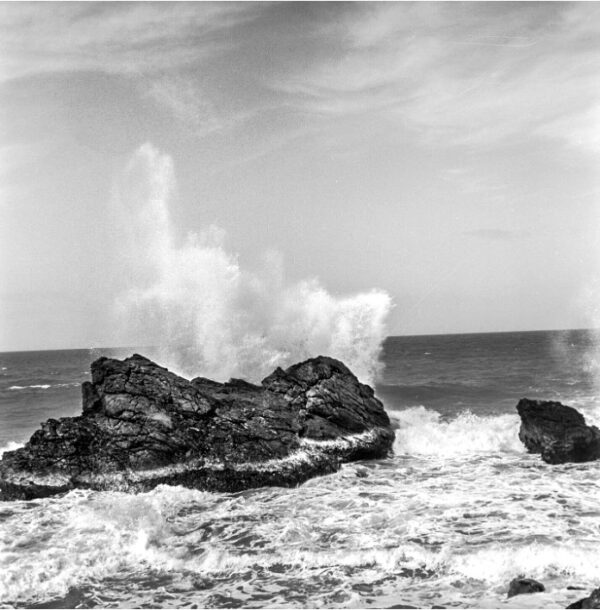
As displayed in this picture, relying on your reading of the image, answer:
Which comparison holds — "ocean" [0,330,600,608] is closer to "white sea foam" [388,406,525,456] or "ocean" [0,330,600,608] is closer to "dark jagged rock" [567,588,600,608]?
"dark jagged rock" [567,588,600,608]

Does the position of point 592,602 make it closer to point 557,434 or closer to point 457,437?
point 557,434

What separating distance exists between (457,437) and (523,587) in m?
12.7

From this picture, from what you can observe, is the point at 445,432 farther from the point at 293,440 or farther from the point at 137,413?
the point at 137,413

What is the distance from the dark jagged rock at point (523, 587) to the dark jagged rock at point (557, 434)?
9.45m

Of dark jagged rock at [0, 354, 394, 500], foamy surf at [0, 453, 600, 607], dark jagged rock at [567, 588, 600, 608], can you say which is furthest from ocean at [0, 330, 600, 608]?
dark jagged rock at [567, 588, 600, 608]

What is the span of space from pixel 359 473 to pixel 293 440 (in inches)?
92.0

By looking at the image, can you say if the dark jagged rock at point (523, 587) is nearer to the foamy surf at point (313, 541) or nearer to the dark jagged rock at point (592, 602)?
the foamy surf at point (313, 541)

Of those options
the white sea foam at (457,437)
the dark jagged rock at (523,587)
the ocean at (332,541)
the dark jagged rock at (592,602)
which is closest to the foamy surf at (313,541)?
the ocean at (332,541)

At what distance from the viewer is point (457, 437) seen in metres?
21.1

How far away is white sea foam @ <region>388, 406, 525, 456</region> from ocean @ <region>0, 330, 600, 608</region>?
133 cm

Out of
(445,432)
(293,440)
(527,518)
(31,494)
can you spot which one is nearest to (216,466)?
(293,440)

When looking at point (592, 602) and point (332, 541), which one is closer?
point (592, 602)

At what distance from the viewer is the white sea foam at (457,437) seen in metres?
20.2

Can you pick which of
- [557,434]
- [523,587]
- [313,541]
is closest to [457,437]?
[557,434]
